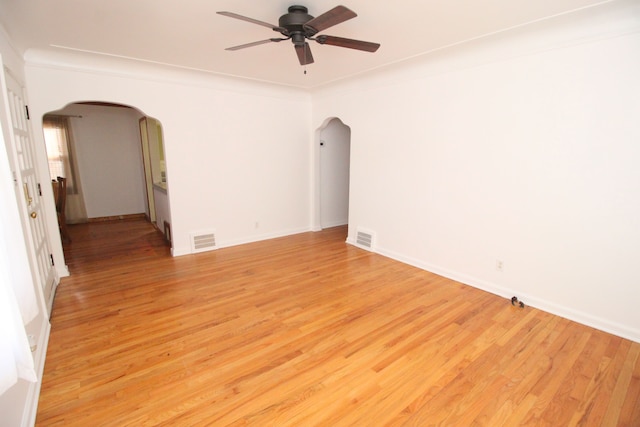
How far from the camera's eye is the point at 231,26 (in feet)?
8.49

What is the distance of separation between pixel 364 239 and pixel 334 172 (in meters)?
1.78

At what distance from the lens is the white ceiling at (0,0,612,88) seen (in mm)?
2213

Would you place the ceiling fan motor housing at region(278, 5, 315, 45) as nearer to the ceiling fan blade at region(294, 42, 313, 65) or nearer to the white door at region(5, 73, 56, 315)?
the ceiling fan blade at region(294, 42, 313, 65)

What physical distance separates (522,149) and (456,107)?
2.80 feet

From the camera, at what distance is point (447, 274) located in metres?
3.65

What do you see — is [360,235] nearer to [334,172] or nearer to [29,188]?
[334,172]

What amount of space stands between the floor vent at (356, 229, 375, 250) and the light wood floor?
98 centimetres

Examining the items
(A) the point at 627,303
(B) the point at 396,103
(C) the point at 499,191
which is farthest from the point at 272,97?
(A) the point at 627,303

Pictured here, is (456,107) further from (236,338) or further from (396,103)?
(236,338)

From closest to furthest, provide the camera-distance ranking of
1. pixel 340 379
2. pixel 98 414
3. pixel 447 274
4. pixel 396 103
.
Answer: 1. pixel 98 414
2. pixel 340 379
3. pixel 447 274
4. pixel 396 103

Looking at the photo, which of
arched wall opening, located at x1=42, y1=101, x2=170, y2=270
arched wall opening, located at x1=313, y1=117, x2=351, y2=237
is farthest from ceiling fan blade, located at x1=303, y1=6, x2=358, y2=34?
arched wall opening, located at x1=42, y1=101, x2=170, y2=270

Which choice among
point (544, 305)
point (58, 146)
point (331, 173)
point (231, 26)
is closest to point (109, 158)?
point (58, 146)

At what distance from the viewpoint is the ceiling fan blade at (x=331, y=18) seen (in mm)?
1844

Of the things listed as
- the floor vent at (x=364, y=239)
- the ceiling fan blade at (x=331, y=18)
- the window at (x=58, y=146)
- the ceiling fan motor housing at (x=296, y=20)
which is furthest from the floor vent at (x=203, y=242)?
the window at (x=58, y=146)
